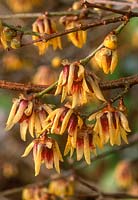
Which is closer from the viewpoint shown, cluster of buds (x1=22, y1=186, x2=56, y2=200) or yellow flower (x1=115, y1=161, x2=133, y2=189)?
cluster of buds (x1=22, y1=186, x2=56, y2=200)

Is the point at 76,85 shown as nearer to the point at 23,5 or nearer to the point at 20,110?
the point at 20,110

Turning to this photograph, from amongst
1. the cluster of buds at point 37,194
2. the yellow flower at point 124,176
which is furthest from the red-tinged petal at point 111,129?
the yellow flower at point 124,176

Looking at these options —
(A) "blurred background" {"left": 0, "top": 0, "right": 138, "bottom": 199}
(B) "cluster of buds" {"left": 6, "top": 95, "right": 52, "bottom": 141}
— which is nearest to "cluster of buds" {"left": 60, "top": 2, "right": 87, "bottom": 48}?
(B) "cluster of buds" {"left": 6, "top": 95, "right": 52, "bottom": 141}

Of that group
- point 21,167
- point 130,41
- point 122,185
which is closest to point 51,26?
point 122,185

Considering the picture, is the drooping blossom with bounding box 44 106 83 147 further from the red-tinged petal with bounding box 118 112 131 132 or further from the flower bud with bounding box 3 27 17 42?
the flower bud with bounding box 3 27 17 42

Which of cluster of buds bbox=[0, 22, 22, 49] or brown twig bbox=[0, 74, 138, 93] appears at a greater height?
cluster of buds bbox=[0, 22, 22, 49]

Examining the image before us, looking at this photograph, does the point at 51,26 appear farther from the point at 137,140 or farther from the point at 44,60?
the point at 44,60

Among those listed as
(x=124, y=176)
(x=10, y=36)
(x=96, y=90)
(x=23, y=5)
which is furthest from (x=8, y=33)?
(x=23, y=5)
